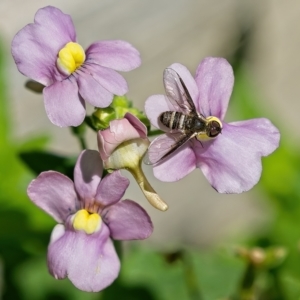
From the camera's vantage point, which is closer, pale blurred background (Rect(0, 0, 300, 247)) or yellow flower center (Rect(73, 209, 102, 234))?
yellow flower center (Rect(73, 209, 102, 234))

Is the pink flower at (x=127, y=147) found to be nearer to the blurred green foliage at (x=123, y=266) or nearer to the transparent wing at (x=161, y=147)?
the transparent wing at (x=161, y=147)

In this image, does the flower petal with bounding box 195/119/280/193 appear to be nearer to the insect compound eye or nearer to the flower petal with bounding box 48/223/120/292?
the insect compound eye

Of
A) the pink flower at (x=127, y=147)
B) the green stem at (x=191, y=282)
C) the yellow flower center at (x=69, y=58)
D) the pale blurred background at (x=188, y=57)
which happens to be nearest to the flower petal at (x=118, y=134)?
the pink flower at (x=127, y=147)

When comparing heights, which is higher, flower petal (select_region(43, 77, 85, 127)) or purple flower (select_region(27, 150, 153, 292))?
flower petal (select_region(43, 77, 85, 127))

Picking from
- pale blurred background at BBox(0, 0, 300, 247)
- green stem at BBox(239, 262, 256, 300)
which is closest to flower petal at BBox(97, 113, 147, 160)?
green stem at BBox(239, 262, 256, 300)

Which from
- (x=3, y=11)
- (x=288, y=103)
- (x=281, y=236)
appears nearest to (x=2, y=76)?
(x=3, y=11)

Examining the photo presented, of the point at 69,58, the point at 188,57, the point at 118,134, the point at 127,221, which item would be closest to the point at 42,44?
the point at 69,58

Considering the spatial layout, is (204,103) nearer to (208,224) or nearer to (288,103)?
(208,224)

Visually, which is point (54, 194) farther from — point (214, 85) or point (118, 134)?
point (214, 85)
